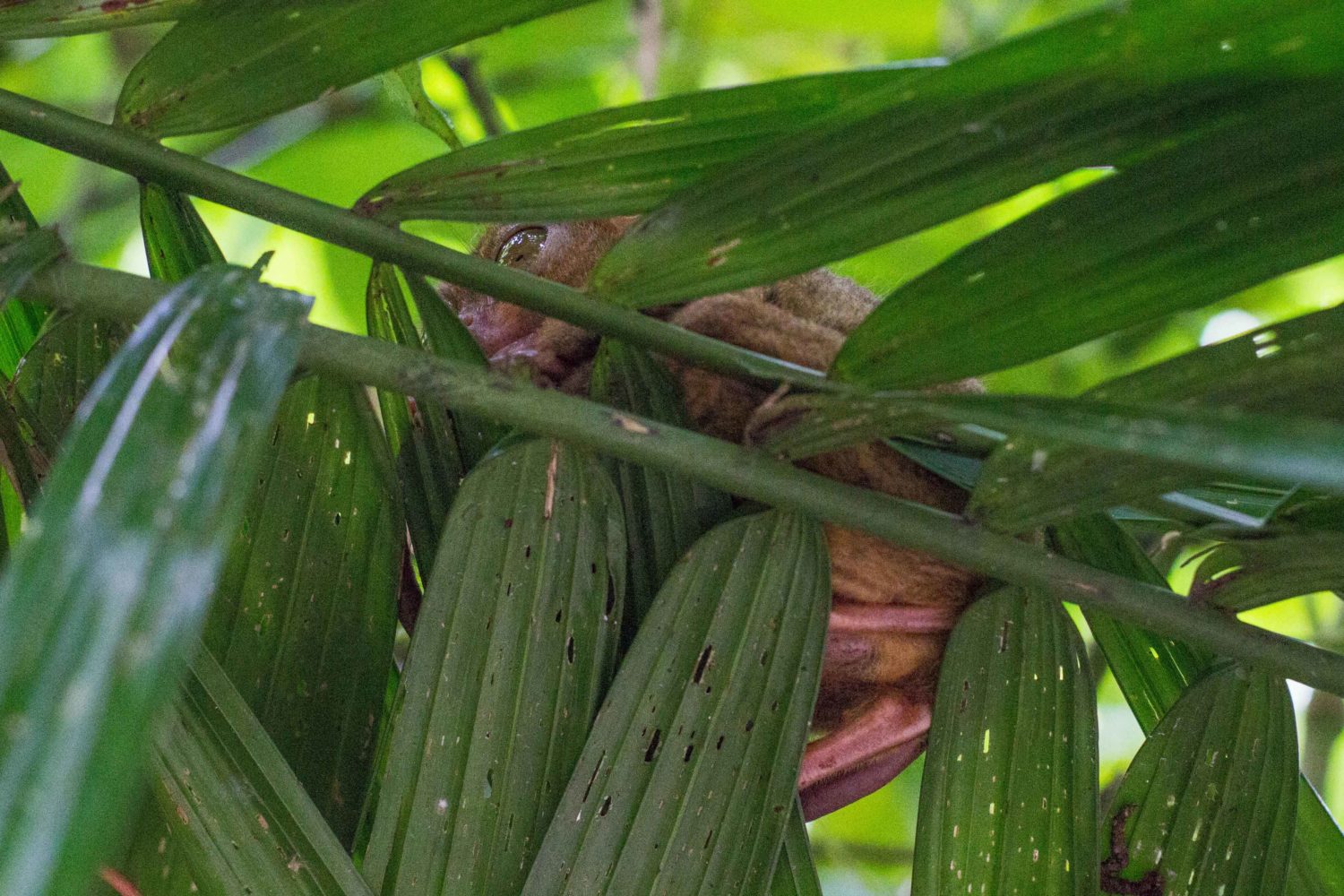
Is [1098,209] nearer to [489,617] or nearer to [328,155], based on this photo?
[489,617]

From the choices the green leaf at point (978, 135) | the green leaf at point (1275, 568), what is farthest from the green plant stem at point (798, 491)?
the green leaf at point (978, 135)

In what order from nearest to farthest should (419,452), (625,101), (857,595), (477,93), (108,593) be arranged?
(108,593) → (419,452) → (857,595) → (477,93) → (625,101)

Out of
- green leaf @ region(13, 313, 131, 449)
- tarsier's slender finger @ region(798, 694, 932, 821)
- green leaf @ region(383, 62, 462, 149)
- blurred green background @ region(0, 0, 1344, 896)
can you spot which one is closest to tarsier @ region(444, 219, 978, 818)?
tarsier's slender finger @ region(798, 694, 932, 821)

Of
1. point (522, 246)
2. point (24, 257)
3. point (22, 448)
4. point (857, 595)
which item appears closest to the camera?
point (24, 257)

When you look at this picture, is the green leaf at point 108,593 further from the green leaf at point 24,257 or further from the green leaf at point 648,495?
the green leaf at point 648,495

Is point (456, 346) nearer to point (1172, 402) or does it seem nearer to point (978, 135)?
point (978, 135)

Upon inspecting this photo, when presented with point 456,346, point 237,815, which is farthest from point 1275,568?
point 237,815

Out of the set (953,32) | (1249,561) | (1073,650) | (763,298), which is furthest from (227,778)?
(953,32)
